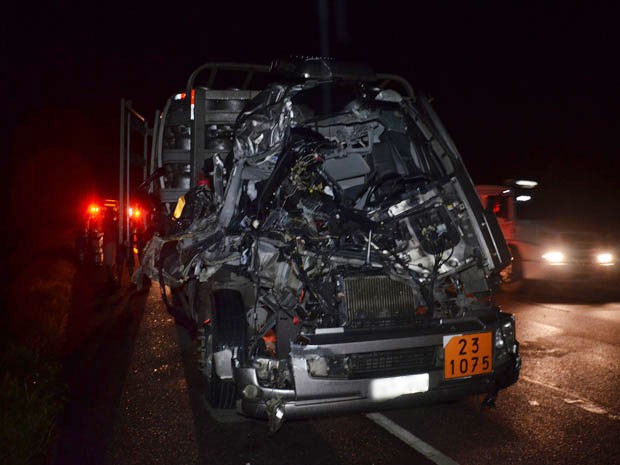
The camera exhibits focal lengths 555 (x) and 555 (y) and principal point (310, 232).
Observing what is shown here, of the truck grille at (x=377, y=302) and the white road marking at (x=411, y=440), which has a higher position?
the truck grille at (x=377, y=302)

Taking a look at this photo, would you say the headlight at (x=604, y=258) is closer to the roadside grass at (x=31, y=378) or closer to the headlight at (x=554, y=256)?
the headlight at (x=554, y=256)

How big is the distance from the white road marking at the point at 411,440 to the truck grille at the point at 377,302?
870 millimetres

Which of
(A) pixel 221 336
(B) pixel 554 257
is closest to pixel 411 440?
(A) pixel 221 336

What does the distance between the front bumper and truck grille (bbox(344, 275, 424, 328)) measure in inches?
10.4

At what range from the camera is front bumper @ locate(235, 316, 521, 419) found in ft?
11.6

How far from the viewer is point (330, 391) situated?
11.7 ft

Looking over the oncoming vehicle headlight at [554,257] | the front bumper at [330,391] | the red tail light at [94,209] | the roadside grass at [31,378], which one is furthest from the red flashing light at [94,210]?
the front bumper at [330,391]

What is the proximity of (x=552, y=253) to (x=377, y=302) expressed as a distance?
329 inches

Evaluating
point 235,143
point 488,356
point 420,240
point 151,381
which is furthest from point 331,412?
point 151,381

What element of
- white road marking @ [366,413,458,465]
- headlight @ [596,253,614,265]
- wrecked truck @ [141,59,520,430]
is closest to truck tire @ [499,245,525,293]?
headlight @ [596,253,614,265]

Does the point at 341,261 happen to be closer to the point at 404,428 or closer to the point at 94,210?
the point at 404,428

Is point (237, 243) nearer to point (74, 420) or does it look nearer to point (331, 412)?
point (331, 412)

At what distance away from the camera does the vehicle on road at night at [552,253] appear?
11.0 meters

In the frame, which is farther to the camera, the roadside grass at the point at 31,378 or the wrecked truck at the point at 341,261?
the roadside grass at the point at 31,378
